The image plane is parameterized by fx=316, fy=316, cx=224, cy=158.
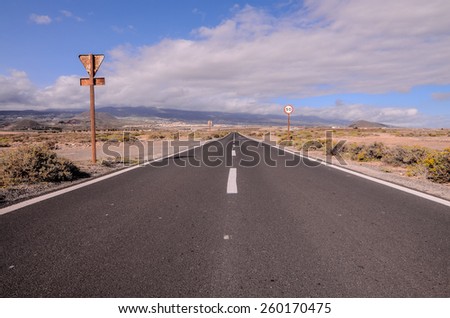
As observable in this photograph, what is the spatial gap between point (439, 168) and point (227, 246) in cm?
810

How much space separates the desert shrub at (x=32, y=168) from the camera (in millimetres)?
8170

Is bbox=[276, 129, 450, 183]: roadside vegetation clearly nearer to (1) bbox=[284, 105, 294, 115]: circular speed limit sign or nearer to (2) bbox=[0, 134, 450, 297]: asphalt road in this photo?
(2) bbox=[0, 134, 450, 297]: asphalt road

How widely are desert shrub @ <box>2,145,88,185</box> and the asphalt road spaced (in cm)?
226

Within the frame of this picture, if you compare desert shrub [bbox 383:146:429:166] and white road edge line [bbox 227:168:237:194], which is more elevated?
desert shrub [bbox 383:146:429:166]

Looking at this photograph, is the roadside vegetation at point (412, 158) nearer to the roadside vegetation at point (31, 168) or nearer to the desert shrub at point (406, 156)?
the desert shrub at point (406, 156)

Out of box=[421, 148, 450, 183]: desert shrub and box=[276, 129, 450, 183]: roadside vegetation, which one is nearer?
box=[421, 148, 450, 183]: desert shrub

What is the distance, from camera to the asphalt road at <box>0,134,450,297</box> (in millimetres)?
2840

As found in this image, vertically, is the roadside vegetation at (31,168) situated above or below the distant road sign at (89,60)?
below

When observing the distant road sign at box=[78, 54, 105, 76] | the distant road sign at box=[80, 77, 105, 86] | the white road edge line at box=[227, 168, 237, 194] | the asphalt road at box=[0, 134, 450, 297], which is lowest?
the white road edge line at box=[227, 168, 237, 194]

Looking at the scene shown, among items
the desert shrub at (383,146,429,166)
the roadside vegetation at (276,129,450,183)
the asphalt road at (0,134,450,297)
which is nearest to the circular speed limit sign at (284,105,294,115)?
the roadside vegetation at (276,129,450,183)

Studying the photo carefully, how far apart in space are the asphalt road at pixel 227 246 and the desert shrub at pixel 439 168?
10.7 ft

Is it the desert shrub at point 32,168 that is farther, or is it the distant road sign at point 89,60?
the distant road sign at point 89,60

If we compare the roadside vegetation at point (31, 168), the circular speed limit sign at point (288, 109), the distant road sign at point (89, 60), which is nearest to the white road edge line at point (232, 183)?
the roadside vegetation at point (31, 168)

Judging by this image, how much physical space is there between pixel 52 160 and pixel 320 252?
312 inches
